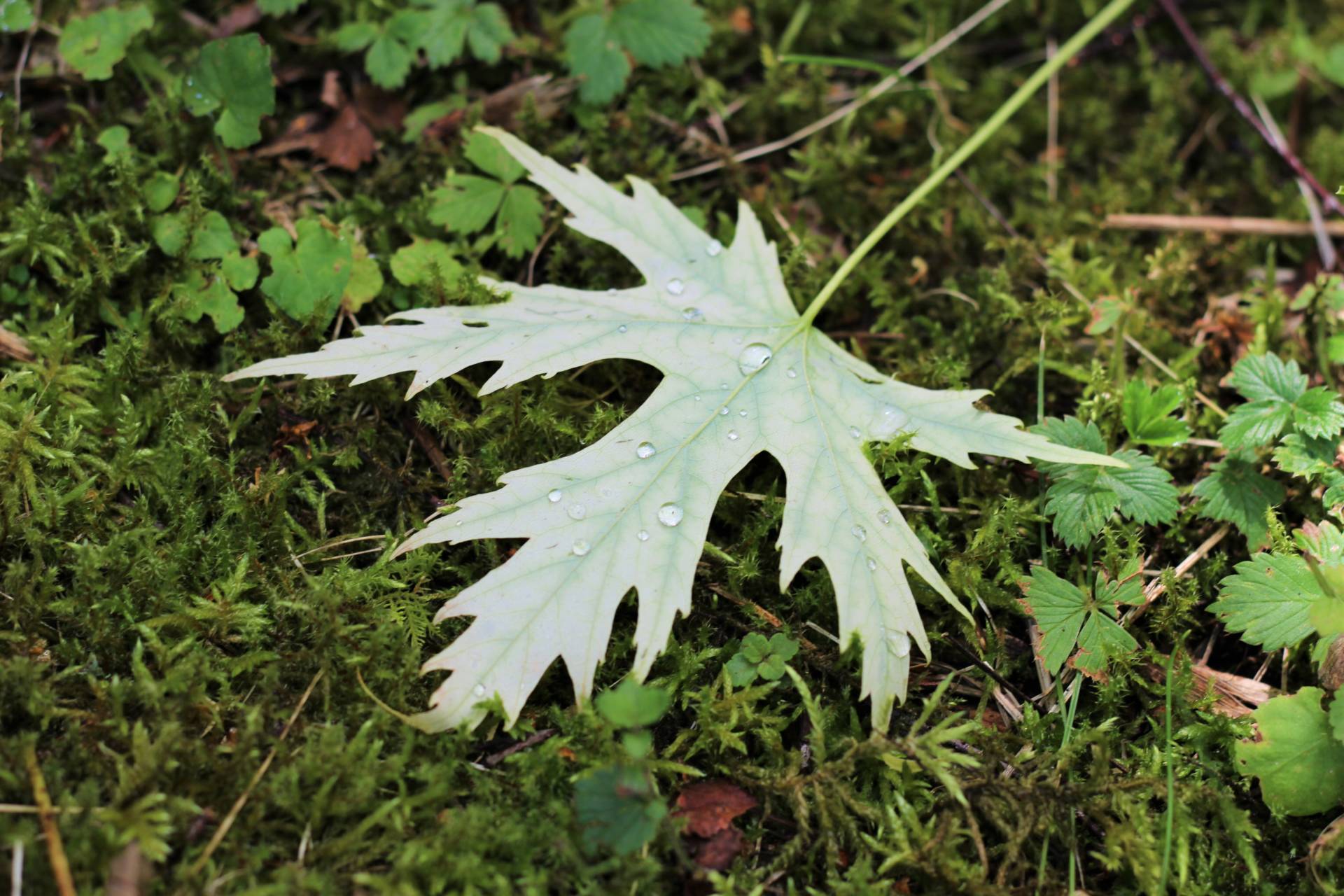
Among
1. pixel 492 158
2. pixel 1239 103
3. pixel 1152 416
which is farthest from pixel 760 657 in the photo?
pixel 1239 103

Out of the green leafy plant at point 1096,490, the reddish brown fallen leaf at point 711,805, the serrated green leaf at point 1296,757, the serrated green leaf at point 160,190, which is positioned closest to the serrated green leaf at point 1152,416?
the green leafy plant at point 1096,490

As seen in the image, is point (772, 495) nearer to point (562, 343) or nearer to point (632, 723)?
point (562, 343)

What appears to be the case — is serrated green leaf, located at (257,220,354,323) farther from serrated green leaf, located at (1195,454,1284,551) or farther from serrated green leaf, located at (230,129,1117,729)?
serrated green leaf, located at (1195,454,1284,551)

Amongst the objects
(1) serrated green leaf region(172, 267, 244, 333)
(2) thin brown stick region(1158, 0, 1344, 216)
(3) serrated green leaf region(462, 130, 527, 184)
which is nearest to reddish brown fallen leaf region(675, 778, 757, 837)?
(1) serrated green leaf region(172, 267, 244, 333)

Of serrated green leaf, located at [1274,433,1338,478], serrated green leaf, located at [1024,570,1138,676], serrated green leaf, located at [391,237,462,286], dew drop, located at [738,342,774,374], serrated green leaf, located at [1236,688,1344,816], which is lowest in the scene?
serrated green leaf, located at [1236,688,1344,816]

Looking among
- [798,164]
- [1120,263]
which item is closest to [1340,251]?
[1120,263]

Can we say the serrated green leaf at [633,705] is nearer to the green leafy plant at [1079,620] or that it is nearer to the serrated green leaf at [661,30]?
the green leafy plant at [1079,620]
